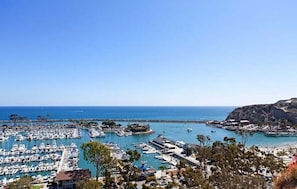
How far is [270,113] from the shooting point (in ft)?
309

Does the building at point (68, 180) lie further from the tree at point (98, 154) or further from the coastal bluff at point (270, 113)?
the coastal bluff at point (270, 113)

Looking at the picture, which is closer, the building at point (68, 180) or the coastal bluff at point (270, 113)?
the building at point (68, 180)

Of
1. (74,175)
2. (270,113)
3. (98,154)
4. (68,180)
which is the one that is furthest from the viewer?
(270,113)

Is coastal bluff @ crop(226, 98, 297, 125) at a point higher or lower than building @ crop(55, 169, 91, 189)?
higher

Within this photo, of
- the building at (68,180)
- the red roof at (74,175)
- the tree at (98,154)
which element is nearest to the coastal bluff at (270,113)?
the red roof at (74,175)

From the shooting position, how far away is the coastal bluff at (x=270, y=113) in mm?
86375

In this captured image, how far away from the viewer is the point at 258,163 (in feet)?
77.8

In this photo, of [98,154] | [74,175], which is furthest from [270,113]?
[98,154]

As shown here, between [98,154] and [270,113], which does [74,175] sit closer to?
[98,154]

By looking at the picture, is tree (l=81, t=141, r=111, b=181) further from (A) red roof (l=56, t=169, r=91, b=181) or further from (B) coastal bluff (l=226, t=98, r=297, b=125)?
(B) coastal bluff (l=226, t=98, r=297, b=125)

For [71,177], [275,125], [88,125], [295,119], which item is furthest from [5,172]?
[295,119]

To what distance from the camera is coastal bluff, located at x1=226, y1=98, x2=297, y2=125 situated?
86.4 m

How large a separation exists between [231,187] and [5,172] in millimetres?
27395

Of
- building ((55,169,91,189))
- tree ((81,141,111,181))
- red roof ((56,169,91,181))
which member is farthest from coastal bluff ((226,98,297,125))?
tree ((81,141,111,181))
